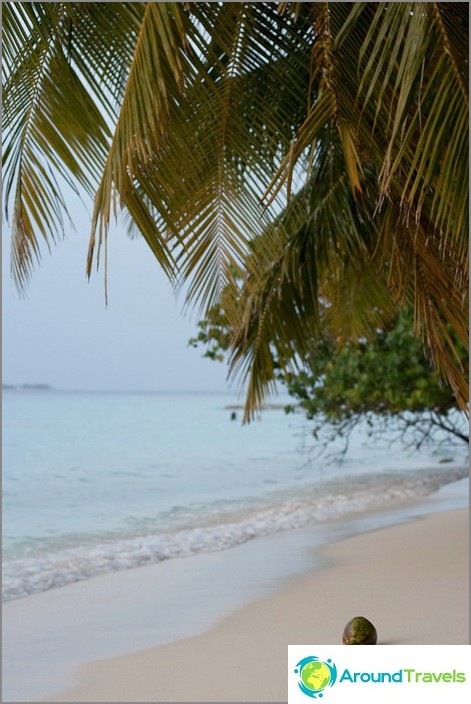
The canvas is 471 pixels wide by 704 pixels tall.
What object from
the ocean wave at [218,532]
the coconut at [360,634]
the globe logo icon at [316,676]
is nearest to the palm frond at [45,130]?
the globe logo icon at [316,676]

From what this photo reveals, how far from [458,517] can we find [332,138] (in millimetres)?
4304

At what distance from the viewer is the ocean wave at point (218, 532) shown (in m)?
6.23

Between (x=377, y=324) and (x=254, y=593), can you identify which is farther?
(x=377, y=324)

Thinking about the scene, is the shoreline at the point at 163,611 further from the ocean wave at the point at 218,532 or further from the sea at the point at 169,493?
the sea at the point at 169,493

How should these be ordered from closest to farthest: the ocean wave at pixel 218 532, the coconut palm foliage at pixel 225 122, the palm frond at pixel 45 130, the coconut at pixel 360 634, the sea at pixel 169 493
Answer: the coconut palm foliage at pixel 225 122 → the palm frond at pixel 45 130 → the coconut at pixel 360 634 → the ocean wave at pixel 218 532 → the sea at pixel 169 493

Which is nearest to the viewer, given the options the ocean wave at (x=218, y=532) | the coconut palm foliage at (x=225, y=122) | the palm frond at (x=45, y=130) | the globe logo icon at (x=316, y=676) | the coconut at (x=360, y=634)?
the globe logo icon at (x=316, y=676)

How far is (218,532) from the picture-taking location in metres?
7.82

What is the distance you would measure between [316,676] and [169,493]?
11.1m

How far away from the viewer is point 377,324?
555 cm

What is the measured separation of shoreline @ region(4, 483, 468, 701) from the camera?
3498 millimetres

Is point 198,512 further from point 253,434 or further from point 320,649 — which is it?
point 253,434

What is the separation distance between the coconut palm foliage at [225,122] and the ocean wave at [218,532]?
3.08 metres

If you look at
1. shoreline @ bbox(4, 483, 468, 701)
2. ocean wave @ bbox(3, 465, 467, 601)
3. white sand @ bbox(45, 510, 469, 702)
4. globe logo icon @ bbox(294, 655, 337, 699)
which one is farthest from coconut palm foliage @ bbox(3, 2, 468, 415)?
ocean wave @ bbox(3, 465, 467, 601)

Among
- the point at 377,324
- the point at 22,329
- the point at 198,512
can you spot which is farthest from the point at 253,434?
the point at 377,324
